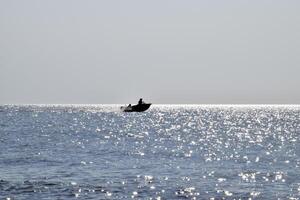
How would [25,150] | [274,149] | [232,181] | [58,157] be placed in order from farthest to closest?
[274,149], [25,150], [58,157], [232,181]

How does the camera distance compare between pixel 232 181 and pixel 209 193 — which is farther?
pixel 232 181

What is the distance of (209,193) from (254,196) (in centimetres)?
293

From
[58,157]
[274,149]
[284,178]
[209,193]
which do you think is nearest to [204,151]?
[274,149]

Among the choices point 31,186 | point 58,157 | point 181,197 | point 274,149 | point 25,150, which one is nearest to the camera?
point 181,197

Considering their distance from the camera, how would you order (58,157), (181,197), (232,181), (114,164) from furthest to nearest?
(58,157)
(114,164)
(232,181)
(181,197)

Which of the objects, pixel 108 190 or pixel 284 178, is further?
pixel 284 178

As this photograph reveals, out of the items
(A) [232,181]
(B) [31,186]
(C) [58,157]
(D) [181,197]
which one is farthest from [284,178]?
(C) [58,157]

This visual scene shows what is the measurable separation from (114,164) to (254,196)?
19.0 m

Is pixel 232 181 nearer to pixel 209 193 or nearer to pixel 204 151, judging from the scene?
pixel 209 193

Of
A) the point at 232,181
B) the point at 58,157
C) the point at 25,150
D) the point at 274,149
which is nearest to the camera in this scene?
the point at 232,181

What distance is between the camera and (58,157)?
2248 inches

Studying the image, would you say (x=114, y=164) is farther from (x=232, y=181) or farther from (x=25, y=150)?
(x=25, y=150)

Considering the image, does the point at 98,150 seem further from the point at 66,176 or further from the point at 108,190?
the point at 108,190

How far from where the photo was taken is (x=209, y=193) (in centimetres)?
3578
